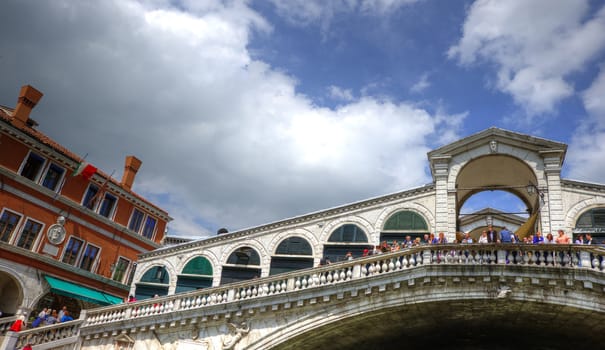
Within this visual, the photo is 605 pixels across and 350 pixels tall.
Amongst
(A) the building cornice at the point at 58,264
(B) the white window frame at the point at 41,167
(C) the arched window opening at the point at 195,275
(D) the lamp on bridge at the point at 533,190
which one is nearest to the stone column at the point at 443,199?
(D) the lamp on bridge at the point at 533,190

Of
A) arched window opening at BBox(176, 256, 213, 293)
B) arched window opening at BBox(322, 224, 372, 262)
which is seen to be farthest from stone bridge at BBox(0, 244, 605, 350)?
arched window opening at BBox(176, 256, 213, 293)

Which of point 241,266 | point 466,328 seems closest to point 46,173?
point 241,266

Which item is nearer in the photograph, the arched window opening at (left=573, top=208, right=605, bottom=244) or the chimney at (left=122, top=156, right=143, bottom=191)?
→ the arched window opening at (left=573, top=208, right=605, bottom=244)

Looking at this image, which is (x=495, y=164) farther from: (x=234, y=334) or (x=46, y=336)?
(x=46, y=336)

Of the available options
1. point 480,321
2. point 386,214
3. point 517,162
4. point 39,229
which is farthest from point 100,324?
point 517,162

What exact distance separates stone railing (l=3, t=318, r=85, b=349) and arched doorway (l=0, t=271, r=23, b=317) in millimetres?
6778

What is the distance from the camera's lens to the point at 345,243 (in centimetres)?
2439

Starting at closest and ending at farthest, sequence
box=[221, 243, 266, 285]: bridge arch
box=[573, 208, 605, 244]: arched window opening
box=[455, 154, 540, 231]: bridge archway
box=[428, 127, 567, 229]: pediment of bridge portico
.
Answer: box=[573, 208, 605, 244]: arched window opening < box=[428, 127, 567, 229]: pediment of bridge portico < box=[455, 154, 540, 231]: bridge archway < box=[221, 243, 266, 285]: bridge arch

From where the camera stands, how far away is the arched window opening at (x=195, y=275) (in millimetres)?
26875

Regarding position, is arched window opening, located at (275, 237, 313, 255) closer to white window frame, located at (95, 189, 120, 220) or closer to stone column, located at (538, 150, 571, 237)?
stone column, located at (538, 150, 571, 237)

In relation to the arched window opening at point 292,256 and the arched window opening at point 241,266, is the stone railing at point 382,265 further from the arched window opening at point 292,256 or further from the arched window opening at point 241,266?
the arched window opening at point 241,266

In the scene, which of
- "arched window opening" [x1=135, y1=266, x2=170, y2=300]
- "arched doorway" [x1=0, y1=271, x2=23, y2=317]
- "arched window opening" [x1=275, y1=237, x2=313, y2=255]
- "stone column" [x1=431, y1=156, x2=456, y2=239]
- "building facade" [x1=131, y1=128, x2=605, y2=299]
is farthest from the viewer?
"arched window opening" [x1=135, y1=266, x2=170, y2=300]

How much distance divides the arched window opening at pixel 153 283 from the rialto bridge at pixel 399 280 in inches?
4.9

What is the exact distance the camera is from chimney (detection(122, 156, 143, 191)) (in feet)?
117
